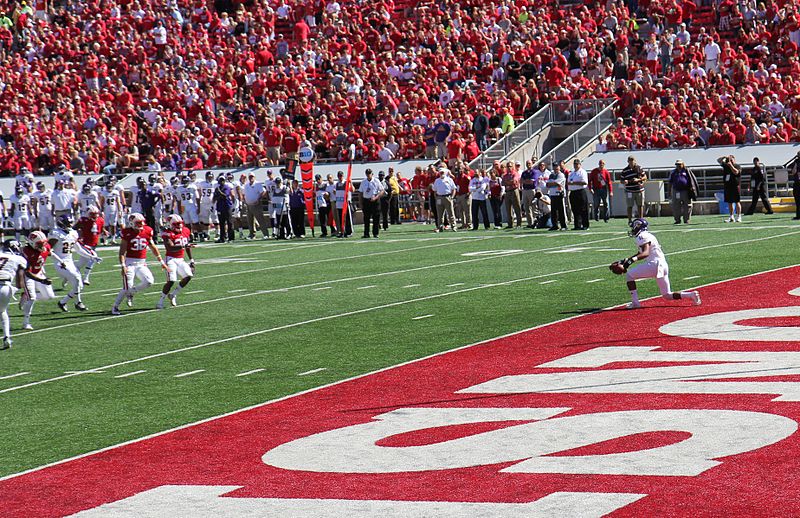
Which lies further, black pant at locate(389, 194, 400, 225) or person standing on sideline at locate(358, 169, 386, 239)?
black pant at locate(389, 194, 400, 225)

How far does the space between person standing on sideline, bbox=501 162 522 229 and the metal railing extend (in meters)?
3.72

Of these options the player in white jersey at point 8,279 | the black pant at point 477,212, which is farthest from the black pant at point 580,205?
the player in white jersey at point 8,279

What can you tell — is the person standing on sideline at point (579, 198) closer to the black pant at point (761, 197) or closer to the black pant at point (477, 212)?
the black pant at point (477, 212)

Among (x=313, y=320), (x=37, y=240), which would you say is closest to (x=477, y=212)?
(x=313, y=320)

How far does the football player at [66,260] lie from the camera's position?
19.2 m

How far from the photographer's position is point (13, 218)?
35.2 metres

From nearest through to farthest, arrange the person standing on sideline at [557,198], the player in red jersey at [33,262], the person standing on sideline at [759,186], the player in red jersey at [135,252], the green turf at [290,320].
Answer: the green turf at [290,320]
the player in red jersey at [33,262]
the player in red jersey at [135,252]
the person standing on sideline at [557,198]
the person standing on sideline at [759,186]

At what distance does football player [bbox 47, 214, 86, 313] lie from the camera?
19203 mm

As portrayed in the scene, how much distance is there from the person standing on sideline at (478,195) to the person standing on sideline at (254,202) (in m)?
5.10

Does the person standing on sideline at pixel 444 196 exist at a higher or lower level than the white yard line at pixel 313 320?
higher

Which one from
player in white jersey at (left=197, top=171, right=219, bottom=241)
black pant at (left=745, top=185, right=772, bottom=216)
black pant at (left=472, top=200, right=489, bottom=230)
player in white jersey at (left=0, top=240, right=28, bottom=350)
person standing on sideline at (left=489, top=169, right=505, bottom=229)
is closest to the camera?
player in white jersey at (left=0, top=240, right=28, bottom=350)

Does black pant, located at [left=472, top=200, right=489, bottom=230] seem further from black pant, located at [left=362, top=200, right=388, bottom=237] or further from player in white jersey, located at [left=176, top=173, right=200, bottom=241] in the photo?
player in white jersey, located at [left=176, top=173, right=200, bottom=241]

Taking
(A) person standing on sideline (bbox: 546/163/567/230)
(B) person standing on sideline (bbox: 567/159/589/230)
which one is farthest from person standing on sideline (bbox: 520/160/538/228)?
(B) person standing on sideline (bbox: 567/159/589/230)

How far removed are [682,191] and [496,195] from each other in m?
4.31
